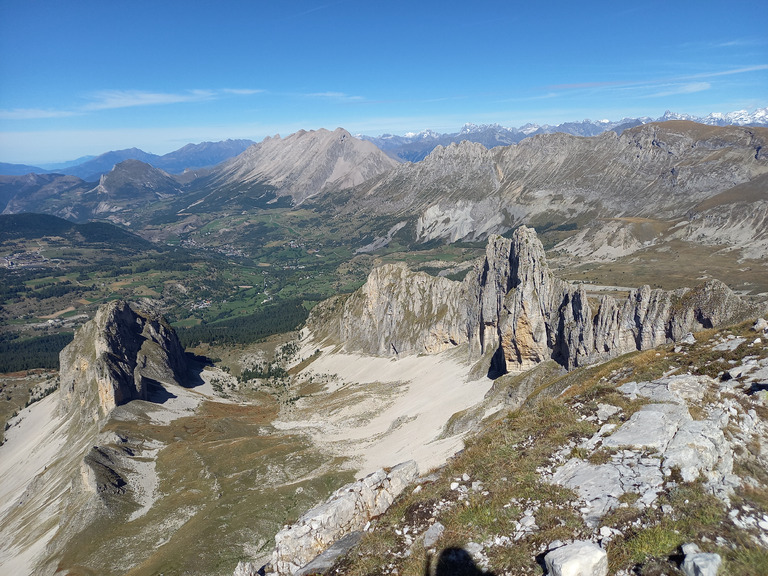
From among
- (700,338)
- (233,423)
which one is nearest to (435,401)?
(233,423)

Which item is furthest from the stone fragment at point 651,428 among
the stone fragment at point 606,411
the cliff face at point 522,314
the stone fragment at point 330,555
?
the cliff face at point 522,314

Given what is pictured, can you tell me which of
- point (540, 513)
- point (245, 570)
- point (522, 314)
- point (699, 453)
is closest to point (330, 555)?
point (245, 570)

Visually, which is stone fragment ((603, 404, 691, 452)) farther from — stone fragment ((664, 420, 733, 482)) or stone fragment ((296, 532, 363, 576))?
stone fragment ((296, 532, 363, 576))

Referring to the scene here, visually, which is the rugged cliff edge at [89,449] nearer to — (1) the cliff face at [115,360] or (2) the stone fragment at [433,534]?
(1) the cliff face at [115,360]

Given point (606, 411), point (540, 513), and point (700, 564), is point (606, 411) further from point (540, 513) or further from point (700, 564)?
point (700, 564)

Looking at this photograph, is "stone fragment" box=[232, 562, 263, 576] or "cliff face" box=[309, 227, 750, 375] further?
"cliff face" box=[309, 227, 750, 375]

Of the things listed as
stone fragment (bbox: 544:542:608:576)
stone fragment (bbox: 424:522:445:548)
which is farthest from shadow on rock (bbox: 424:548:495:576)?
stone fragment (bbox: 544:542:608:576)
